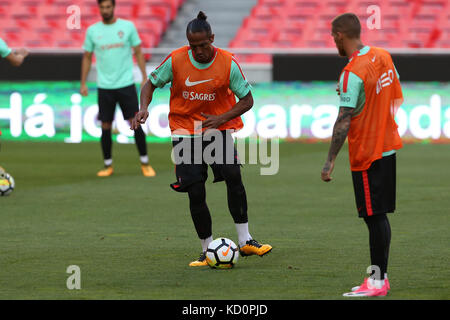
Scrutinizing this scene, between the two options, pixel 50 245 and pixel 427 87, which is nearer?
pixel 50 245

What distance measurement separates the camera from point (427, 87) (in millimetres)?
18547

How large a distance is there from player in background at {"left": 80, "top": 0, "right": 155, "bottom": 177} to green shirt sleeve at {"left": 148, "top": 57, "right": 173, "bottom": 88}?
647 centimetres

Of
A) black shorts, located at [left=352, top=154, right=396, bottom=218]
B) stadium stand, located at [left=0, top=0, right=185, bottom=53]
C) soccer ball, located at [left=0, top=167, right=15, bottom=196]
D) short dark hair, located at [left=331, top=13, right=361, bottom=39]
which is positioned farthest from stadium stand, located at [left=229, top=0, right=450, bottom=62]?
black shorts, located at [left=352, top=154, right=396, bottom=218]

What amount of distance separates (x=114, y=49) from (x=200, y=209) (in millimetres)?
7127


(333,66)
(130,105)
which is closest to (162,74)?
(130,105)

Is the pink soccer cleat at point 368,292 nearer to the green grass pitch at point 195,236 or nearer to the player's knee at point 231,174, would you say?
the green grass pitch at point 195,236

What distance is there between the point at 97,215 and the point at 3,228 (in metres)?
1.23

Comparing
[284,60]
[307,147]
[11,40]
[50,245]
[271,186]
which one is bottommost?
[50,245]

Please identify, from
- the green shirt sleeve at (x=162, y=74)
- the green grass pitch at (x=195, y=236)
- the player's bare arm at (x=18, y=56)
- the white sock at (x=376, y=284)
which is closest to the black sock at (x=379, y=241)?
the white sock at (x=376, y=284)

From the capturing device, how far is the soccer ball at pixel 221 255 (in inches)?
286

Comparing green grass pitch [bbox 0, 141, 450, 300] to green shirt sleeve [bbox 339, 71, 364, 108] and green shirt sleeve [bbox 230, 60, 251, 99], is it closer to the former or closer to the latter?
green shirt sleeve [bbox 339, 71, 364, 108]

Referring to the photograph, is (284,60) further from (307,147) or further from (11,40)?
(11,40)

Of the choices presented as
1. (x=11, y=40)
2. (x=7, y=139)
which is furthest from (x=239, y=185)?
(x=11, y=40)

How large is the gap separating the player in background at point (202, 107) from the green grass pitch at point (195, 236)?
1.62ft
